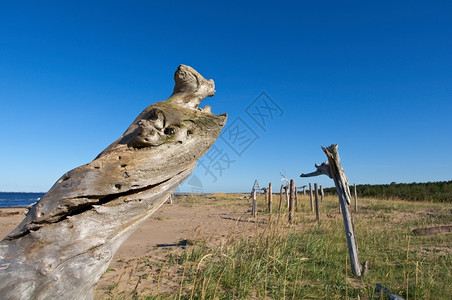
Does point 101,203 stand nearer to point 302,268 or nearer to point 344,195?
point 302,268

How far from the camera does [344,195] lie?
5.36 meters

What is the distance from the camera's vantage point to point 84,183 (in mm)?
2209

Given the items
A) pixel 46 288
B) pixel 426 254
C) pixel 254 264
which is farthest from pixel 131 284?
pixel 426 254

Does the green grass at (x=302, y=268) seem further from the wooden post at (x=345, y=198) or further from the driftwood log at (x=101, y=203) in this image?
the driftwood log at (x=101, y=203)

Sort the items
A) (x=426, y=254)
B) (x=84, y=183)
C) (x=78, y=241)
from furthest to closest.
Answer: (x=426, y=254), (x=84, y=183), (x=78, y=241)

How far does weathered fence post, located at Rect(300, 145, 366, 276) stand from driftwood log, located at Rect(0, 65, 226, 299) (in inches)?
145

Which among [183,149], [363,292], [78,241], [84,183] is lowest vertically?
[363,292]

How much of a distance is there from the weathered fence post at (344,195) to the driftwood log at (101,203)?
145 inches

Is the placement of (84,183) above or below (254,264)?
above

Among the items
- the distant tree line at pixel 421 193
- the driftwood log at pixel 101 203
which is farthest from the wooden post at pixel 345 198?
the distant tree line at pixel 421 193

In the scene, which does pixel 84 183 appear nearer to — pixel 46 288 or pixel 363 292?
pixel 46 288

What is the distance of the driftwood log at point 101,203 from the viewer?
1953mm

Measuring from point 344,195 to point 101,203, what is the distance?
4.48 metres

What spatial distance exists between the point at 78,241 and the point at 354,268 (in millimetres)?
4887
